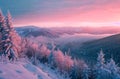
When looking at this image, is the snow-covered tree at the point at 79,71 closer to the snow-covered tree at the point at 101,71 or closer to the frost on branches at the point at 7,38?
the snow-covered tree at the point at 101,71

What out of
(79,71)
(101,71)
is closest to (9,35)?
(101,71)

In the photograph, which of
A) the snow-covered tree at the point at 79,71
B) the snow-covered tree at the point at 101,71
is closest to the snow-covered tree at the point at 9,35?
the snow-covered tree at the point at 101,71

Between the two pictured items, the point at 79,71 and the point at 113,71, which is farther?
the point at 79,71

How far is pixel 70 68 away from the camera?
7794 cm

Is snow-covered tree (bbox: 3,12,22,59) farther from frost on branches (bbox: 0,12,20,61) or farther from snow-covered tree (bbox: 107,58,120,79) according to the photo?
snow-covered tree (bbox: 107,58,120,79)

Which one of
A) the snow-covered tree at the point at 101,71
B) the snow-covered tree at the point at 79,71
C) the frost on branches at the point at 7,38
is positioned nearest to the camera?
the frost on branches at the point at 7,38

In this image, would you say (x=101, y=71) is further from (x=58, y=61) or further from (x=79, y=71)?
(x=58, y=61)

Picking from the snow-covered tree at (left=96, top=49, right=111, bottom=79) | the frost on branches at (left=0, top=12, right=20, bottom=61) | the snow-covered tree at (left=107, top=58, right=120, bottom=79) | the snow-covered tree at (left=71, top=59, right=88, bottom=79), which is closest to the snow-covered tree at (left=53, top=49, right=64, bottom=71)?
the snow-covered tree at (left=71, top=59, right=88, bottom=79)

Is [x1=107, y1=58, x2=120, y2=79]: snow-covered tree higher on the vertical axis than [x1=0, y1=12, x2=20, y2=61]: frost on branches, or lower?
lower

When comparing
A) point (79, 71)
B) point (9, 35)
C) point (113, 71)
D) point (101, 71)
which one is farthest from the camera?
point (79, 71)

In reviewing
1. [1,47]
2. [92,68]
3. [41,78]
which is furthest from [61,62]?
[41,78]

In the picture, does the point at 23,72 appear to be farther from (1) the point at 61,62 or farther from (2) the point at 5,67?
(1) the point at 61,62

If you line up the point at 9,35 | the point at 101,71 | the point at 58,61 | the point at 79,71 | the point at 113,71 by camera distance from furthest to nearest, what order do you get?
the point at 58,61
the point at 79,71
the point at 101,71
the point at 113,71
the point at 9,35

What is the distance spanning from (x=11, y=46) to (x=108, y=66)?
2494cm
